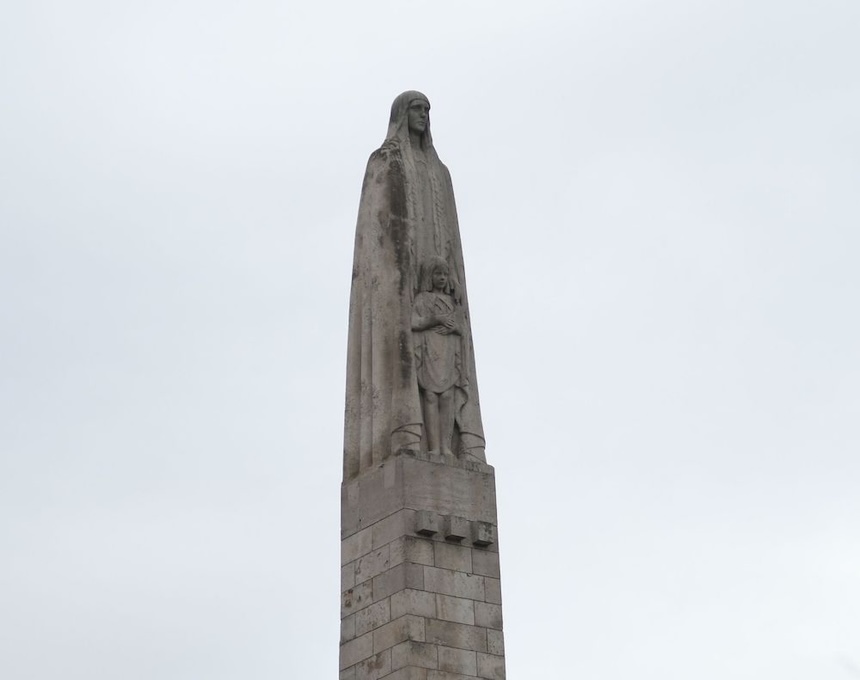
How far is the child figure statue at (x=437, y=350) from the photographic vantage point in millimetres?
26094

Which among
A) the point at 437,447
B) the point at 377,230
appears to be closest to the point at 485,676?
the point at 437,447

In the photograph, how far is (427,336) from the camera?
26453mm

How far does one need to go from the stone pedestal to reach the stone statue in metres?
0.47

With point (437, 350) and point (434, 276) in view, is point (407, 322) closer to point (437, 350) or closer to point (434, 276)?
point (437, 350)

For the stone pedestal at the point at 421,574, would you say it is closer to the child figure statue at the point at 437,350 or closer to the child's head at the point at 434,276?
the child figure statue at the point at 437,350

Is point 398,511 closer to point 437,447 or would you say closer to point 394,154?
point 437,447

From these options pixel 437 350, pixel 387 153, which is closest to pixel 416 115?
pixel 387 153

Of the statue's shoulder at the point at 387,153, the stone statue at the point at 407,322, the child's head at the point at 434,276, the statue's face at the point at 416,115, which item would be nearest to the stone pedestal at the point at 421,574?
the stone statue at the point at 407,322

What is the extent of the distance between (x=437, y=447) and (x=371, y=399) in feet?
3.75

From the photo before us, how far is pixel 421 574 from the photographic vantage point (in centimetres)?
2466

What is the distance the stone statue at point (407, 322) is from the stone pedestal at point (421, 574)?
1.54ft

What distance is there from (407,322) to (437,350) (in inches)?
23.1

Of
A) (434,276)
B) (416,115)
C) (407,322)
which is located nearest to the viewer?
(407,322)

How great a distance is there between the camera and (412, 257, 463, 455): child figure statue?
26.1 metres
